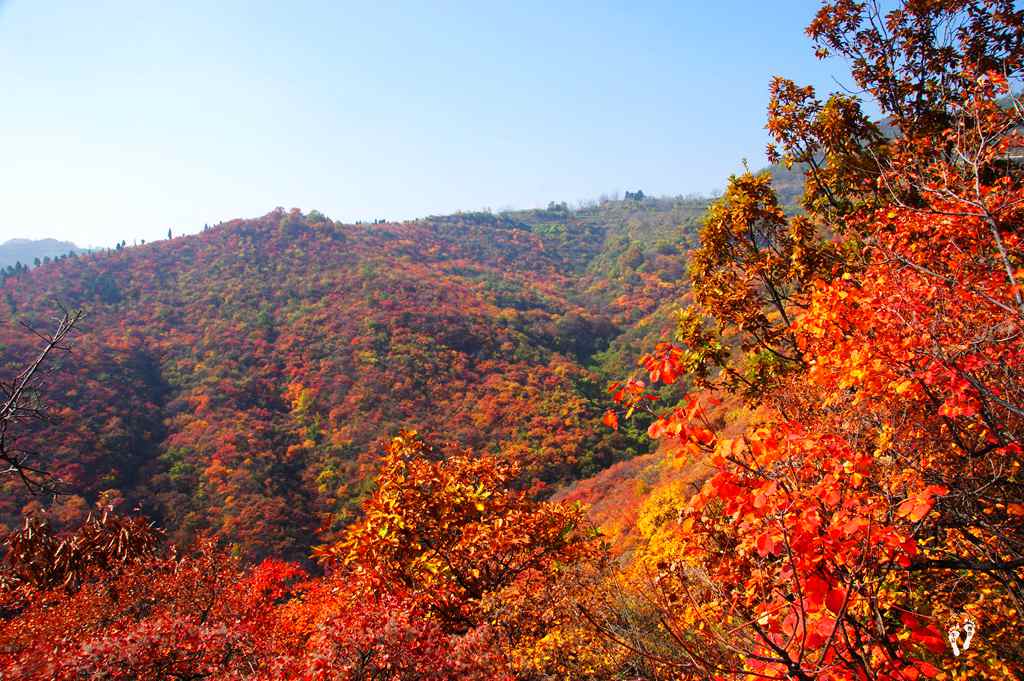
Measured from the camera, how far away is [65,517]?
28422mm

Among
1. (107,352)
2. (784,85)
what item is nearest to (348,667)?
(784,85)

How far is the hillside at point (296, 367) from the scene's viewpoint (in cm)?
3588

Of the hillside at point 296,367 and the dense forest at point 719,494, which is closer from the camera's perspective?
the dense forest at point 719,494

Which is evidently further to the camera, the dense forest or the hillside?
the hillside

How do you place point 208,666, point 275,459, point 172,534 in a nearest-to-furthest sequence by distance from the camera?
point 208,666 → point 172,534 → point 275,459

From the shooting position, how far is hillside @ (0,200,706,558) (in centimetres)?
3588

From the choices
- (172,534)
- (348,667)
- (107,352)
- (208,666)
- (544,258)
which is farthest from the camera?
(544,258)

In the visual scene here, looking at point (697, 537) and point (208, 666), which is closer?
point (208, 666)

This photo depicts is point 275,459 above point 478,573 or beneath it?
beneath

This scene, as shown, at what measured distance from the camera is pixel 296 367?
5162cm

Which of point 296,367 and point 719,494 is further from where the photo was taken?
point 296,367

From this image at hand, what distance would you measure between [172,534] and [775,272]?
35.3 meters

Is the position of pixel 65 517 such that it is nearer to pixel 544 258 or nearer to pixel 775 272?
pixel 775 272

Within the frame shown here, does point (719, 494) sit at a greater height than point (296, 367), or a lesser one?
greater
